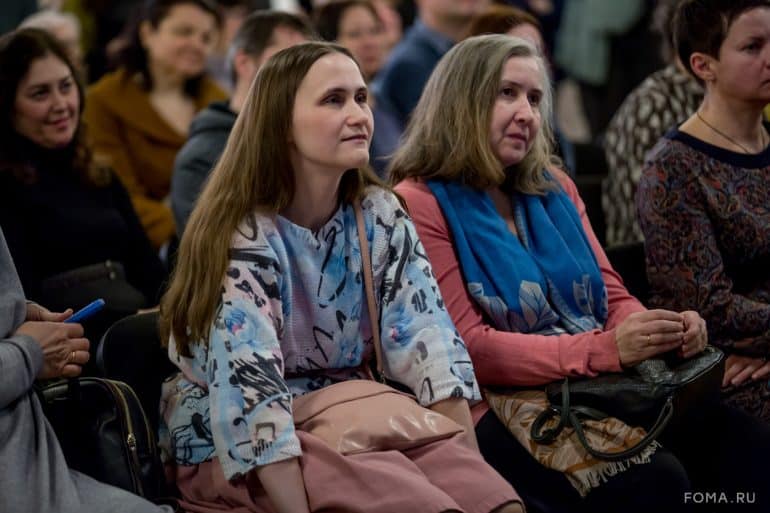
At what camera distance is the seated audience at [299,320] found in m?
2.19

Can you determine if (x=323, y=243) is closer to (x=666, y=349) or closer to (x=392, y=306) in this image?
(x=392, y=306)

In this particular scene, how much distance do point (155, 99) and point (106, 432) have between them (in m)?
2.74

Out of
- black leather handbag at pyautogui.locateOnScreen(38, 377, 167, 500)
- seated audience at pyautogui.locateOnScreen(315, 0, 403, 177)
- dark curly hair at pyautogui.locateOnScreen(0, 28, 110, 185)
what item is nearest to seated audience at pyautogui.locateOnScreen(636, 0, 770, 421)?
black leather handbag at pyautogui.locateOnScreen(38, 377, 167, 500)

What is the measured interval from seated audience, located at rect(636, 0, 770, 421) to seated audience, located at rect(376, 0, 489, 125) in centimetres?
176

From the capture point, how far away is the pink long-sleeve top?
2576 mm

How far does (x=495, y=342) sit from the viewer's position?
263 centimetres

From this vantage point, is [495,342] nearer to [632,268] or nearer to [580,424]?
[580,424]

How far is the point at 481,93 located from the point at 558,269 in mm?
442

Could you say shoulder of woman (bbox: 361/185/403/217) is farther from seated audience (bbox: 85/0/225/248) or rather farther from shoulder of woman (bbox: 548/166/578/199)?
seated audience (bbox: 85/0/225/248)

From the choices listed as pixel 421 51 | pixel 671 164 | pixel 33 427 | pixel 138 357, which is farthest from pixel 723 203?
pixel 421 51

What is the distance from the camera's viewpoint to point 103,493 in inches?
85.2

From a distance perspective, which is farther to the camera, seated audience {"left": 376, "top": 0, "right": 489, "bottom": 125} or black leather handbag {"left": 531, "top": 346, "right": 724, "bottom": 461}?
seated audience {"left": 376, "top": 0, "right": 489, "bottom": 125}

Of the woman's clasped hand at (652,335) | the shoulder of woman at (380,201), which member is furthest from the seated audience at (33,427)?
the woman's clasped hand at (652,335)

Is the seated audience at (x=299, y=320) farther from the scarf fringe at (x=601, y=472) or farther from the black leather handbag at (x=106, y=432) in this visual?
the scarf fringe at (x=601, y=472)
